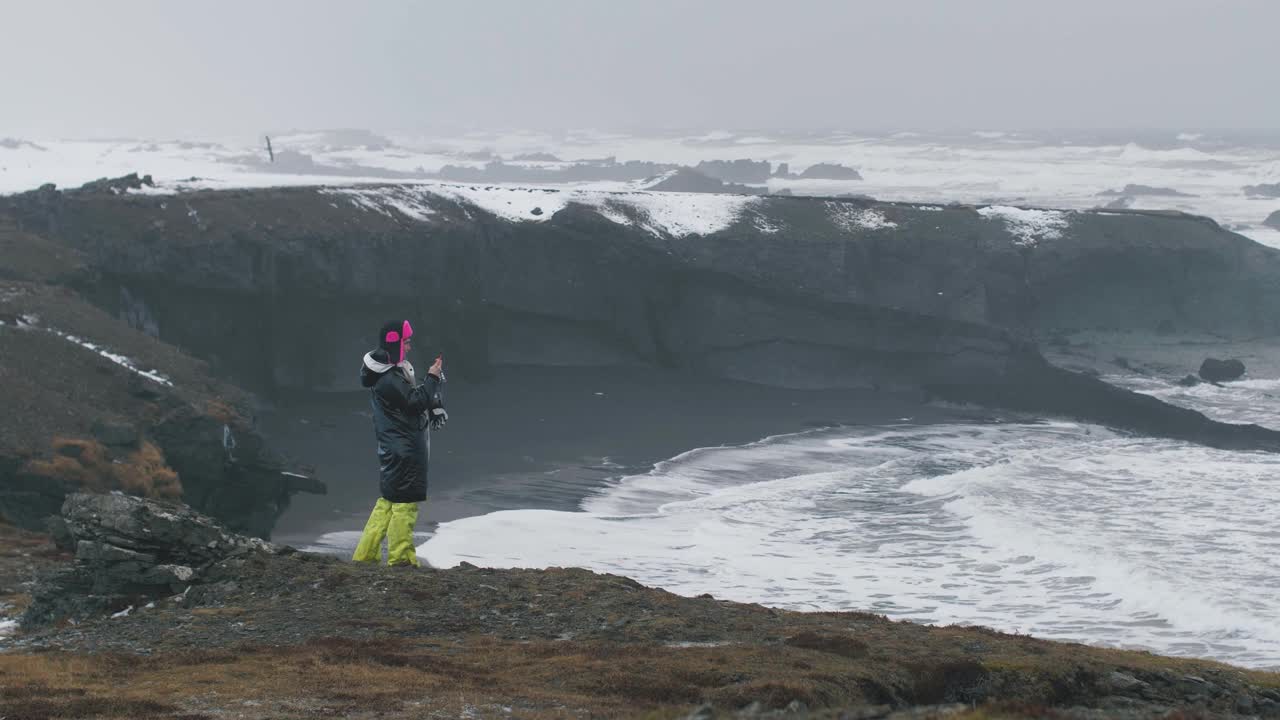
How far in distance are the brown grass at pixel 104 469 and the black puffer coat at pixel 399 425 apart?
14.1 m

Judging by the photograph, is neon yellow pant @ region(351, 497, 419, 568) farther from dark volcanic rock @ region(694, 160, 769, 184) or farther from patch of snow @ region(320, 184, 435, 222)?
dark volcanic rock @ region(694, 160, 769, 184)

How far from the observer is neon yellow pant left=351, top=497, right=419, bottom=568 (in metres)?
15.4

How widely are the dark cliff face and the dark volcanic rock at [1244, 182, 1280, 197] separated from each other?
56594 millimetres

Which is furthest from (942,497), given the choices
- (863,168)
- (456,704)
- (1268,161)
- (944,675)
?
(1268,161)

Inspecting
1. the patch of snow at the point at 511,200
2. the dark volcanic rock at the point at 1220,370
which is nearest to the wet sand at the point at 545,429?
the patch of snow at the point at 511,200

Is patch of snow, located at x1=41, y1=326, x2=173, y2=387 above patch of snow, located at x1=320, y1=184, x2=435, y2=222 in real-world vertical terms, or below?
below

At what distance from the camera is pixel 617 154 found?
148 m

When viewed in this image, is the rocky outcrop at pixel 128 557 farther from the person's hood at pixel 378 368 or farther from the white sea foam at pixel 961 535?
the white sea foam at pixel 961 535

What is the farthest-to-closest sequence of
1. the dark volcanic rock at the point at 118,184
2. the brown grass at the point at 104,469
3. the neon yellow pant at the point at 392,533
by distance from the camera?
the dark volcanic rock at the point at 118,184
the brown grass at the point at 104,469
the neon yellow pant at the point at 392,533

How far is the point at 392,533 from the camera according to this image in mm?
15562

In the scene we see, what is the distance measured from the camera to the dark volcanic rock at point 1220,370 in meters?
50.3

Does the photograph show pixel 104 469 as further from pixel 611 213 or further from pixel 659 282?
pixel 611 213

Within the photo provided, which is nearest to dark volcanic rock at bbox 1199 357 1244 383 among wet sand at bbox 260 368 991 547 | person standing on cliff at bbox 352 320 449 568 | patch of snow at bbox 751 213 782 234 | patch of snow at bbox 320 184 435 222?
wet sand at bbox 260 368 991 547

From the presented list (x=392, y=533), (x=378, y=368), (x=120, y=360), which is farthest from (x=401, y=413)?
(x=120, y=360)
